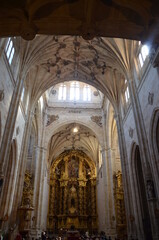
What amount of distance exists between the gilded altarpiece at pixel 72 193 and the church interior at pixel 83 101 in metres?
0.29

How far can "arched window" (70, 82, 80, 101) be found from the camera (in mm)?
27766

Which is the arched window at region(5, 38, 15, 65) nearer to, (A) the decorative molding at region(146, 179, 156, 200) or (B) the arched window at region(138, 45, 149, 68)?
(B) the arched window at region(138, 45, 149, 68)

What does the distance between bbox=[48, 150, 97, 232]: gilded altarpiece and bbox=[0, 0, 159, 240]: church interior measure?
0.94ft

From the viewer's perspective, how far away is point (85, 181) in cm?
3478

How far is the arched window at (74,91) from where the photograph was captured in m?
27.8

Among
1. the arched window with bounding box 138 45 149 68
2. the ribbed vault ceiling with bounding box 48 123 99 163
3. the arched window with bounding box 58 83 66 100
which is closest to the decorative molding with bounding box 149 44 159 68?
the arched window with bounding box 138 45 149 68

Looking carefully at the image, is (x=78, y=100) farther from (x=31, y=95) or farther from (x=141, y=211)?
(x=141, y=211)

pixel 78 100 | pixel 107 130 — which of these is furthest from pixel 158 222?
pixel 78 100

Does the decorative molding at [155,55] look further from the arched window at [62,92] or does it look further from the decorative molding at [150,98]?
the arched window at [62,92]

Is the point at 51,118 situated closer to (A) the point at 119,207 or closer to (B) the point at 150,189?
(A) the point at 119,207

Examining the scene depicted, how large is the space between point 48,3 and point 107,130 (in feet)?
61.5

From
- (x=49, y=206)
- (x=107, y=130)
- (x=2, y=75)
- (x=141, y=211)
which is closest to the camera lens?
(x=2, y=75)

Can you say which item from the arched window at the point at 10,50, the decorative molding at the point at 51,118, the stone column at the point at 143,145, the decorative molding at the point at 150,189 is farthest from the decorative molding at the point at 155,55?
the decorative molding at the point at 51,118

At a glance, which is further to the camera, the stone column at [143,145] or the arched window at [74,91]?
the arched window at [74,91]
